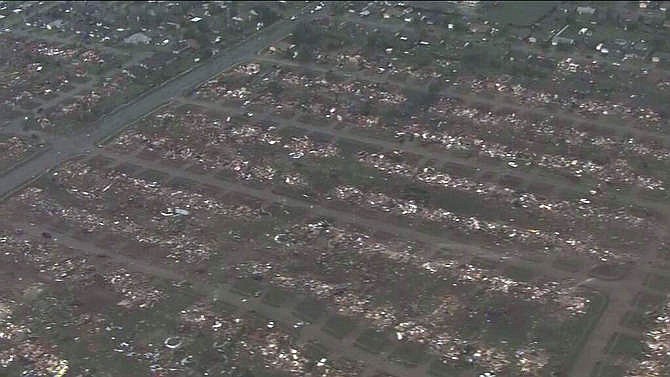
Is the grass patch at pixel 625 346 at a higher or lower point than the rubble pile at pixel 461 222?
lower

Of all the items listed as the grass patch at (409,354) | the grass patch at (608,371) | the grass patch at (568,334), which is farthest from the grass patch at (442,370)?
the grass patch at (608,371)

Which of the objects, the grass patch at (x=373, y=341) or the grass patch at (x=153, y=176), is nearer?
the grass patch at (x=373, y=341)

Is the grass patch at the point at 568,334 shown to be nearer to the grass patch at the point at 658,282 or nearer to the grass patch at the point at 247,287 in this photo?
the grass patch at the point at 658,282

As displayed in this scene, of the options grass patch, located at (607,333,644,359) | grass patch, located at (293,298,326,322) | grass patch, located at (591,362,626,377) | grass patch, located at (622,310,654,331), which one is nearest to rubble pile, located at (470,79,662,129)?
grass patch, located at (622,310,654,331)

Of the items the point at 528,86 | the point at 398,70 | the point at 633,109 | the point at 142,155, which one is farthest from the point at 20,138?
the point at 633,109

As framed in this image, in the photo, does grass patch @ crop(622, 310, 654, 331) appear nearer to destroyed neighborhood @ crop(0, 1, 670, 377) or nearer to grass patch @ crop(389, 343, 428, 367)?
destroyed neighborhood @ crop(0, 1, 670, 377)

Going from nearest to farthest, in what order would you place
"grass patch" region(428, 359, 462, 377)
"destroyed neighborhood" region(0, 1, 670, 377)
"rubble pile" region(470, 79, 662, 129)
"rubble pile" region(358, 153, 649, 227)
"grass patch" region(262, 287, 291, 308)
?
"grass patch" region(428, 359, 462, 377) → "destroyed neighborhood" region(0, 1, 670, 377) → "grass patch" region(262, 287, 291, 308) → "rubble pile" region(358, 153, 649, 227) → "rubble pile" region(470, 79, 662, 129)

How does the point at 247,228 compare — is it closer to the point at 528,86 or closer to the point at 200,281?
the point at 200,281

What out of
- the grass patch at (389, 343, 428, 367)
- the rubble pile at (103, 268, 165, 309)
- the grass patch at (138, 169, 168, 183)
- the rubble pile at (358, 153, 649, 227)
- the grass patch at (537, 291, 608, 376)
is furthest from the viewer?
the grass patch at (138, 169, 168, 183)

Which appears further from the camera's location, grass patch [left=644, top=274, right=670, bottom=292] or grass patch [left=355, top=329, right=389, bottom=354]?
grass patch [left=644, top=274, right=670, bottom=292]
